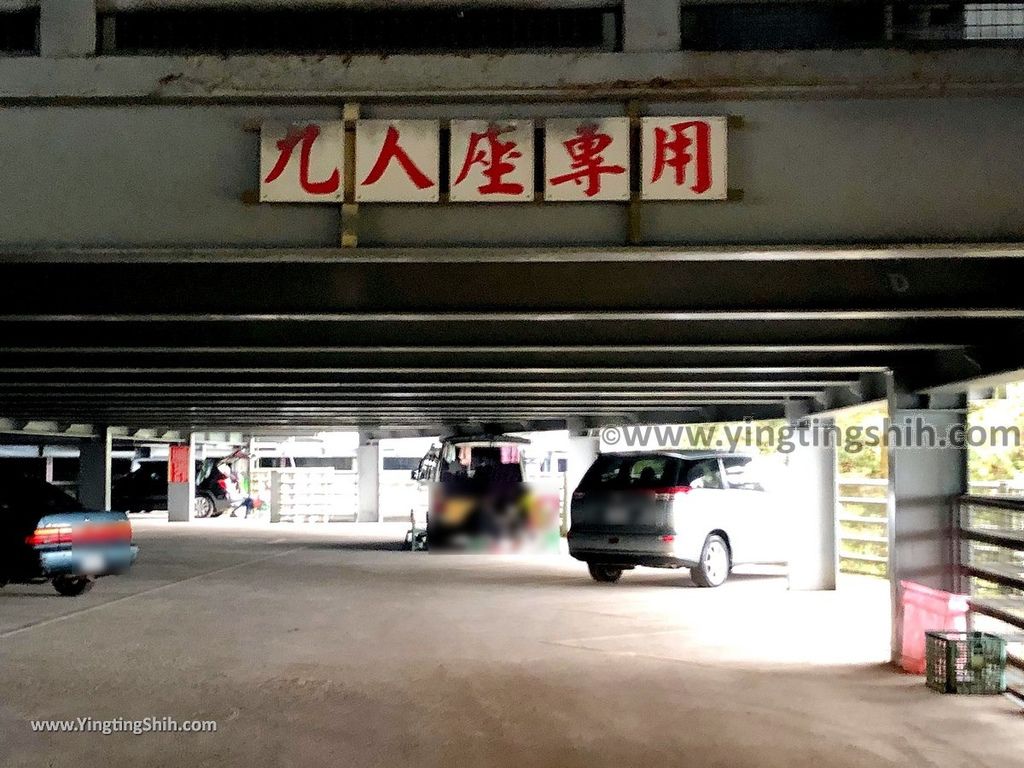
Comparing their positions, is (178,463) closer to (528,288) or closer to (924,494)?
(924,494)

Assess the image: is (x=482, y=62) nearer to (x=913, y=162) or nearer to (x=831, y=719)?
(x=913, y=162)

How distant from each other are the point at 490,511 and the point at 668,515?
6711 mm

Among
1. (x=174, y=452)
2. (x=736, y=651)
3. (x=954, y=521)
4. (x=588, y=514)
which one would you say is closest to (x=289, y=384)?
(x=588, y=514)

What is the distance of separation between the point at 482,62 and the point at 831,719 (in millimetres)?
4971

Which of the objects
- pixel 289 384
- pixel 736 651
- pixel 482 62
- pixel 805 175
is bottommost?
pixel 736 651

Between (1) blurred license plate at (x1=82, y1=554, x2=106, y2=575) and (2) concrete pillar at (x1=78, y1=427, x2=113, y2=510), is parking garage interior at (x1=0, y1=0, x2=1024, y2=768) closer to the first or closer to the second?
(1) blurred license plate at (x1=82, y1=554, x2=106, y2=575)

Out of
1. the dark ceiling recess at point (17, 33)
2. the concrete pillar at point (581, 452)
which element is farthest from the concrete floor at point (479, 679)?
the concrete pillar at point (581, 452)

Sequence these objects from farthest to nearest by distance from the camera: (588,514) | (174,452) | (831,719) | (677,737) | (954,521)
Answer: (174,452), (588,514), (954,521), (831,719), (677,737)

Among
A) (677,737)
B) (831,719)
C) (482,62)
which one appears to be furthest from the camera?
(831,719)

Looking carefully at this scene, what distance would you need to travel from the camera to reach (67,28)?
639 cm

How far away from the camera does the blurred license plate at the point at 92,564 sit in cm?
1486

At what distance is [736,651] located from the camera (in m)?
10.8

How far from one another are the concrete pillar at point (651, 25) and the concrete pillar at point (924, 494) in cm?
535

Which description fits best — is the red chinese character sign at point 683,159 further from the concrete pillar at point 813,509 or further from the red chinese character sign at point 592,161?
the concrete pillar at point 813,509
